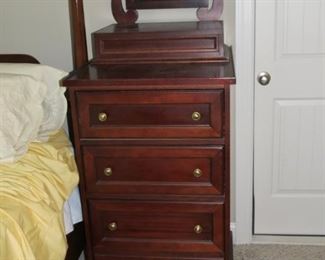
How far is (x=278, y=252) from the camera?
2.07 meters

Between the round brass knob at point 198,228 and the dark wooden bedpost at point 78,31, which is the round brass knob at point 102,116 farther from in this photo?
the round brass knob at point 198,228

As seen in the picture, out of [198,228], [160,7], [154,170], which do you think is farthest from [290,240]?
[160,7]

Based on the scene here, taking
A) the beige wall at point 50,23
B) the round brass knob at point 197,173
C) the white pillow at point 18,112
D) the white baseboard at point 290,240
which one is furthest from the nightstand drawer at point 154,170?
the white baseboard at point 290,240

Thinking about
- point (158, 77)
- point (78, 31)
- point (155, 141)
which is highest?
point (78, 31)

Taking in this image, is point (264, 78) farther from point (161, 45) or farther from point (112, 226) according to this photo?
point (112, 226)

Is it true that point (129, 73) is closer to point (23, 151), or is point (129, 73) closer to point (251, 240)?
point (23, 151)

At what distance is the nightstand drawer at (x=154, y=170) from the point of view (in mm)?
1562

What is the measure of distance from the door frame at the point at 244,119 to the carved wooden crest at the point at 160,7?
97 mm

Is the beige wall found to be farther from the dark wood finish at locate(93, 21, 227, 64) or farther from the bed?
the bed

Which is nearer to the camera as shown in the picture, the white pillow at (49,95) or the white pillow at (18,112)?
the white pillow at (18,112)

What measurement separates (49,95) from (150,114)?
1.26ft

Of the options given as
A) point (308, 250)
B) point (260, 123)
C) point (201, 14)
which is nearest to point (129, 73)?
point (201, 14)

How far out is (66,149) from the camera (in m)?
1.66

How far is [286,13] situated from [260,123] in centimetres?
49
